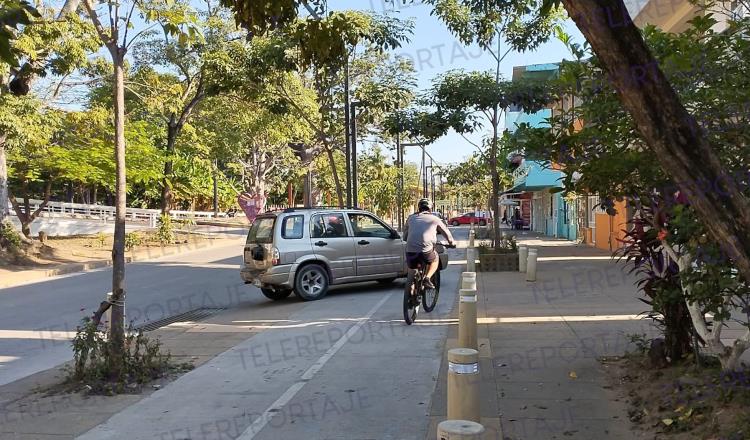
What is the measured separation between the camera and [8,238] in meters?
20.6

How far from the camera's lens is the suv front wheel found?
12016 mm

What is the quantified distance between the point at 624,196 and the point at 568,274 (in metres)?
10.4

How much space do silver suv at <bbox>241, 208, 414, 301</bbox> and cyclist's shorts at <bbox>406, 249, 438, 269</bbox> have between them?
3.10 meters

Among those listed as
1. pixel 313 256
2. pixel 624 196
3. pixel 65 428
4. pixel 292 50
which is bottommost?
pixel 65 428

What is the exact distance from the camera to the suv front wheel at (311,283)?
1202 cm

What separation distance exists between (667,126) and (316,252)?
978 centimetres

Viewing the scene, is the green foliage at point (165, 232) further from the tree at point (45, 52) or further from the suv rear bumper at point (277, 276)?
the suv rear bumper at point (277, 276)

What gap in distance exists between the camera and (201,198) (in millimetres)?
70188

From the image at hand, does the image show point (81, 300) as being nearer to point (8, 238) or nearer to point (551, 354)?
point (8, 238)

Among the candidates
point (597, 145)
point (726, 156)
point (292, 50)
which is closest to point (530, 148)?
point (597, 145)

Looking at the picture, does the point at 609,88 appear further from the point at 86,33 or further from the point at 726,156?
the point at 86,33

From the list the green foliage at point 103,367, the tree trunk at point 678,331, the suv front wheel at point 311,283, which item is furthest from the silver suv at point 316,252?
the tree trunk at point 678,331

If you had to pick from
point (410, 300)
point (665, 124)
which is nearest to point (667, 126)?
point (665, 124)

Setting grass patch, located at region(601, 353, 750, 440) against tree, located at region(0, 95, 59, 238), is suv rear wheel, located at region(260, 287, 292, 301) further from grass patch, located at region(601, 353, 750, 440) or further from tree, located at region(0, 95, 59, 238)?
tree, located at region(0, 95, 59, 238)
